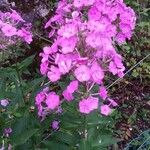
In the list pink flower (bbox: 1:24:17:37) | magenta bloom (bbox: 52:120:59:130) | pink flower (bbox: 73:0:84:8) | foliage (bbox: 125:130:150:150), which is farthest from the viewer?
foliage (bbox: 125:130:150:150)

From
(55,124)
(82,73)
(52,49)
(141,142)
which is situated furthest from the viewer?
(141,142)

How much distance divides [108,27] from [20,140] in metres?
0.62

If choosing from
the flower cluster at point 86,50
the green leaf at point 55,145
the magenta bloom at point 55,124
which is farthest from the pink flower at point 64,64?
the magenta bloom at point 55,124

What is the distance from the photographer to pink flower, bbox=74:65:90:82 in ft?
5.52

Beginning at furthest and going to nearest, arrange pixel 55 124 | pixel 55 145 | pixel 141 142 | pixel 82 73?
pixel 141 142, pixel 55 124, pixel 55 145, pixel 82 73

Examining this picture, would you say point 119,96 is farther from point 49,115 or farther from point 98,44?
point 98,44

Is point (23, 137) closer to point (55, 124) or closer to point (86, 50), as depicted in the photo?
point (55, 124)

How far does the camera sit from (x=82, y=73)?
5.54ft

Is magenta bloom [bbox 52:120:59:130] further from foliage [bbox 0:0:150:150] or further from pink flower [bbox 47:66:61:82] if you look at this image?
pink flower [bbox 47:66:61:82]

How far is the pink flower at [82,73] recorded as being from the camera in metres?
1.68

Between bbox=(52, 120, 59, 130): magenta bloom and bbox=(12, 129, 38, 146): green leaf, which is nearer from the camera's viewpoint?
bbox=(12, 129, 38, 146): green leaf

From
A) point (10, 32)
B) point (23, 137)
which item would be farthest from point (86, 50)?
point (23, 137)

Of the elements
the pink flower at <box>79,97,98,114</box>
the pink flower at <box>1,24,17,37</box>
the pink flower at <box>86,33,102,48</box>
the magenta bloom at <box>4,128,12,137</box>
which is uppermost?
the pink flower at <box>86,33,102,48</box>

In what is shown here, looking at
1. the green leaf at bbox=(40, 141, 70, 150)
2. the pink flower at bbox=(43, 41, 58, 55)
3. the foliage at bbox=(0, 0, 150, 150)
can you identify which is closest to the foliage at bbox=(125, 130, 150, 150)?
the foliage at bbox=(0, 0, 150, 150)
